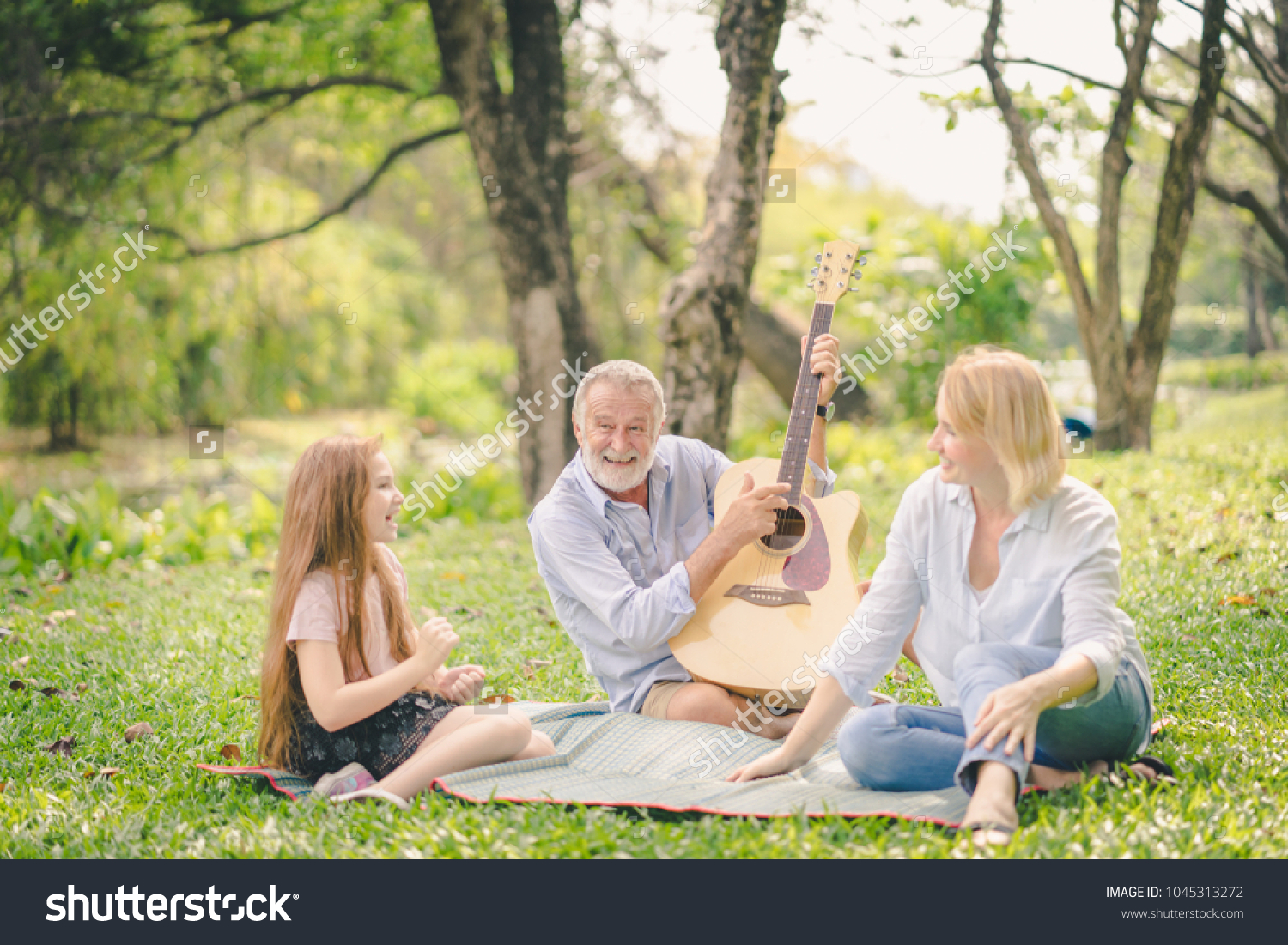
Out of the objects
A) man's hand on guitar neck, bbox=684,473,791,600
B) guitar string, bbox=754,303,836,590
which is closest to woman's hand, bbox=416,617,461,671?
man's hand on guitar neck, bbox=684,473,791,600

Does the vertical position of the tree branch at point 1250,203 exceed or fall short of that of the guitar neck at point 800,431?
it exceeds it

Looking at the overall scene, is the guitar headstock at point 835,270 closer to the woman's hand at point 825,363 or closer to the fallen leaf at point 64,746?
the woman's hand at point 825,363

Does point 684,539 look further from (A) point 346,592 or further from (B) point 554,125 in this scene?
(B) point 554,125

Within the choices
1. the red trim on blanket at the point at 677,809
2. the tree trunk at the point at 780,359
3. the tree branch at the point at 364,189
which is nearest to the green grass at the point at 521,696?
the red trim on blanket at the point at 677,809

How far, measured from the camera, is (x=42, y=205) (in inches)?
294

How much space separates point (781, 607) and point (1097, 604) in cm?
107

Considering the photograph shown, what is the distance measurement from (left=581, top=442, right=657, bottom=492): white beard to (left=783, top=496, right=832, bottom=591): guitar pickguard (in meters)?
0.55

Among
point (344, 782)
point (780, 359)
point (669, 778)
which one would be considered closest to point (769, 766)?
point (669, 778)

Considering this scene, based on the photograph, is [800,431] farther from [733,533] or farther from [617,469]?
[617,469]

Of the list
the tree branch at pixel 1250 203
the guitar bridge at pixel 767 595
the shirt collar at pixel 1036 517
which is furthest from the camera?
the tree branch at pixel 1250 203

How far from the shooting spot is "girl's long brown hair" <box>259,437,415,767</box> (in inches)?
102

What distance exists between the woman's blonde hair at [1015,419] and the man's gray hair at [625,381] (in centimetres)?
112

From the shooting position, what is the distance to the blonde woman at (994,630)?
2.12 metres
